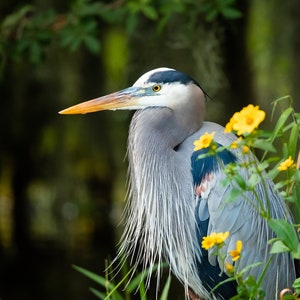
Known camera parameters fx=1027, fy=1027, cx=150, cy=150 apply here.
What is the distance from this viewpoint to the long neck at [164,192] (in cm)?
397

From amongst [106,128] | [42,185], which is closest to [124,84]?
[106,128]

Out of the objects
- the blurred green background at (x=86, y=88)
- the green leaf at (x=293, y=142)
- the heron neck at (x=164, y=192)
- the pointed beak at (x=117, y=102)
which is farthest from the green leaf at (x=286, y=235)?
the blurred green background at (x=86, y=88)

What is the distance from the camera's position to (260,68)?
711 cm

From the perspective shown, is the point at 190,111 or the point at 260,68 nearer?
the point at 190,111

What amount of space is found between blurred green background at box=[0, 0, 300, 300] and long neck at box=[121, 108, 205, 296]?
1532mm

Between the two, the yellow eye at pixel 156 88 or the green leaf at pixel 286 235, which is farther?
Result: the yellow eye at pixel 156 88

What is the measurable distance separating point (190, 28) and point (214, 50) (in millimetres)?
527

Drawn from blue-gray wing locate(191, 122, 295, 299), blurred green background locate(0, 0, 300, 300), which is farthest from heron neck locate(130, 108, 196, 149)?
blurred green background locate(0, 0, 300, 300)

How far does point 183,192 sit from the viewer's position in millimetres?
3973

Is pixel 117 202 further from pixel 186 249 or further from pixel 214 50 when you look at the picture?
pixel 186 249

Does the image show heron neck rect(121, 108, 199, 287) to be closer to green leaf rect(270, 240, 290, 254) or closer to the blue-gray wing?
the blue-gray wing

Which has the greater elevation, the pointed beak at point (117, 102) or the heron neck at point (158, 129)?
the pointed beak at point (117, 102)

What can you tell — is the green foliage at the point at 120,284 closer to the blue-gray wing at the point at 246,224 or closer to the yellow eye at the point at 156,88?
the blue-gray wing at the point at 246,224

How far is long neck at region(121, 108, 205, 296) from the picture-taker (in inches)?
156
